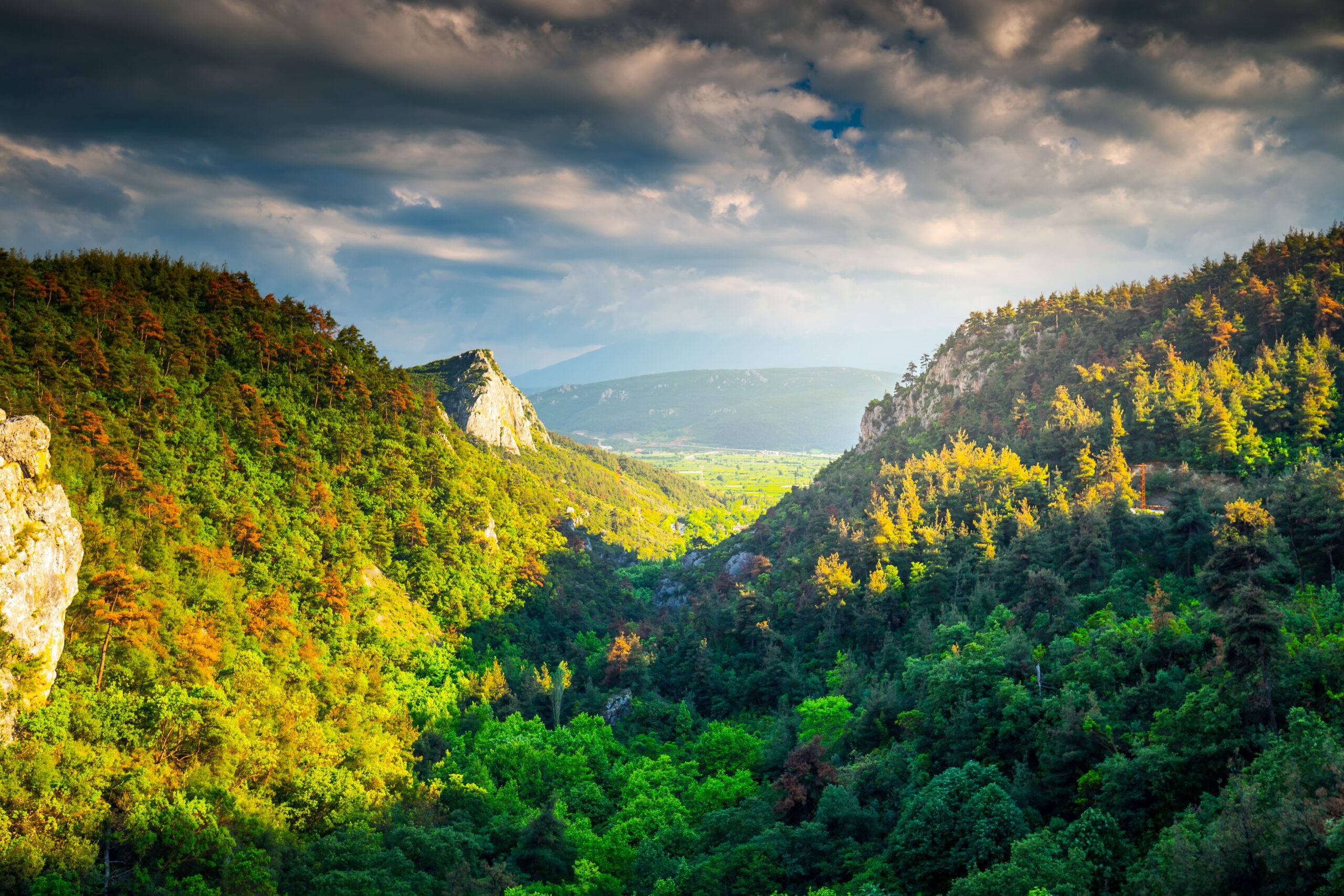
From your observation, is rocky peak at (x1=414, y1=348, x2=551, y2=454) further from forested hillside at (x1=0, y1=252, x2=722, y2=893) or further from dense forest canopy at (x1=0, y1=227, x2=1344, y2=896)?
forested hillside at (x1=0, y1=252, x2=722, y2=893)

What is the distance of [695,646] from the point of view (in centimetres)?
8969

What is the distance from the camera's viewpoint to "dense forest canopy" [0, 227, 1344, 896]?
35.2 m

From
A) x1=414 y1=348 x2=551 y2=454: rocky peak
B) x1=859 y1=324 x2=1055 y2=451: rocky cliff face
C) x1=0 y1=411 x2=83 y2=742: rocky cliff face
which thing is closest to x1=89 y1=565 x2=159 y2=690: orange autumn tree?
x1=0 y1=411 x2=83 y2=742: rocky cliff face

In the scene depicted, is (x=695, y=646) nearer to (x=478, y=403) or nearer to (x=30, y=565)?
(x=30, y=565)

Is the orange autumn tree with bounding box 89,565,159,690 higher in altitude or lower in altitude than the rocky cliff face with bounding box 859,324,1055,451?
lower

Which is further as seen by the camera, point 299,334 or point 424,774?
point 299,334

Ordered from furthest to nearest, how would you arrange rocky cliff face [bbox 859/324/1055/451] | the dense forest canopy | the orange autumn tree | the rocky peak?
the rocky peak
rocky cliff face [bbox 859/324/1055/451]
the orange autumn tree
the dense forest canopy

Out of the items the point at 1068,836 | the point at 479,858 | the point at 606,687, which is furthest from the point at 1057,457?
the point at 479,858

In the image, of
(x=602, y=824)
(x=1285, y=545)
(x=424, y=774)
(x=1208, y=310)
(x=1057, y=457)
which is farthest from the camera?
(x=1208, y=310)

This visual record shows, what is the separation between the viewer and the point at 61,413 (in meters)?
60.6

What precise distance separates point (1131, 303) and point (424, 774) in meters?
125

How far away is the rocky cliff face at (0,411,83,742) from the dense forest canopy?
228 centimetres

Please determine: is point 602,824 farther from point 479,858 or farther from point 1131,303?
point 1131,303

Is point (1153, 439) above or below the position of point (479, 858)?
above
